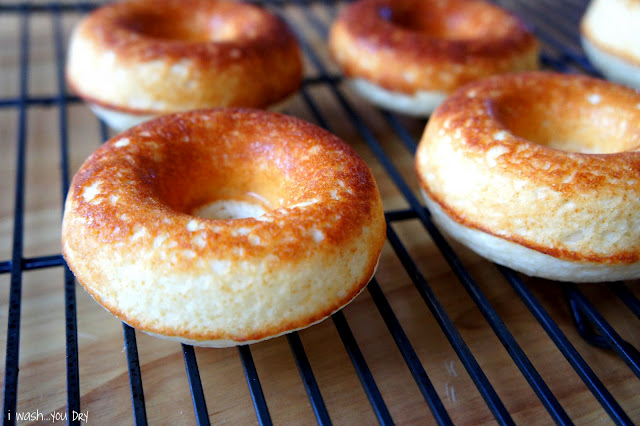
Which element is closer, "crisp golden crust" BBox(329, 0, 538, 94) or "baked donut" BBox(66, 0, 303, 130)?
"baked donut" BBox(66, 0, 303, 130)

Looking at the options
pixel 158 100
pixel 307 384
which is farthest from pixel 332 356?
Result: pixel 158 100

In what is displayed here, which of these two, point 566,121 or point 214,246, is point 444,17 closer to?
point 566,121

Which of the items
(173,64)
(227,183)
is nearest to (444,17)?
(173,64)

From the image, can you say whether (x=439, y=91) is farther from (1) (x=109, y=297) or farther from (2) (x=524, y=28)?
(1) (x=109, y=297)

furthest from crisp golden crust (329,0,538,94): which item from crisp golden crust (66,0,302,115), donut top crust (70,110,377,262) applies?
donut top crust (70,110,377,262)

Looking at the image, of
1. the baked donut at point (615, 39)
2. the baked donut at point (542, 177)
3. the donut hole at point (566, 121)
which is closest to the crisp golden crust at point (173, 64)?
the baked donut at point (542, 177)

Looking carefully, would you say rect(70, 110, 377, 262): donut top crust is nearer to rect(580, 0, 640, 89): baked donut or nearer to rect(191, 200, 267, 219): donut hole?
rect(191, 200, 267, 219): donut hole
